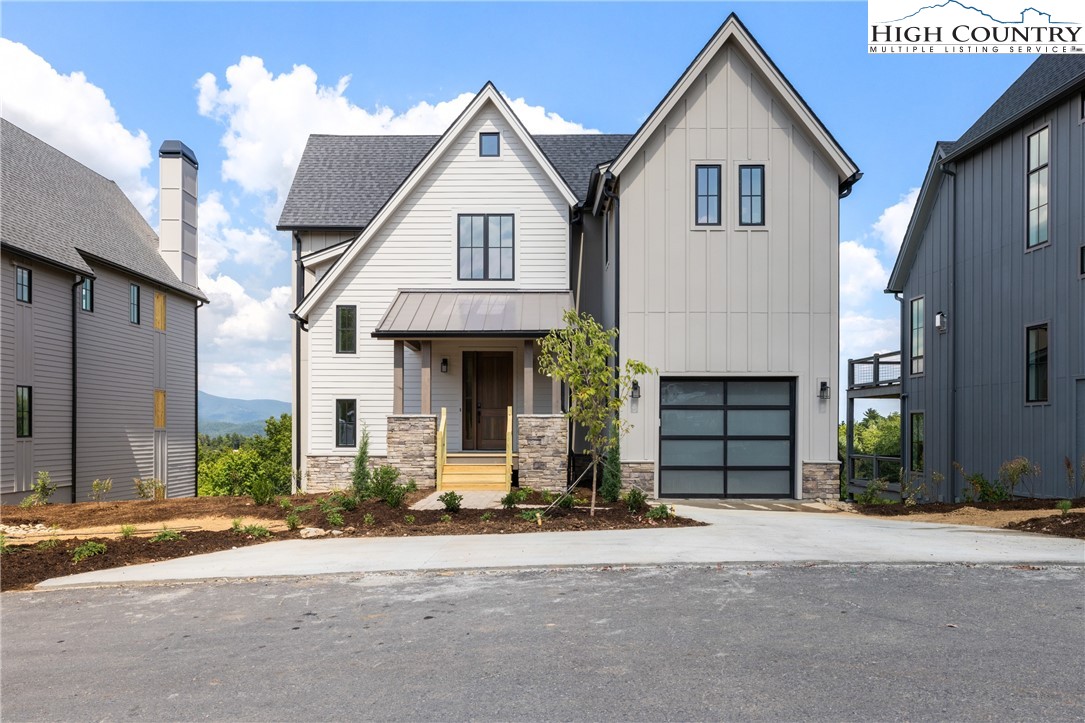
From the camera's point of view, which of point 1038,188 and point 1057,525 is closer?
point 1057,525

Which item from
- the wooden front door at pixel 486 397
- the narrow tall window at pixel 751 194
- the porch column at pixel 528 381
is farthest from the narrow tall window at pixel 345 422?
the narrow tall window at pixel 751 194

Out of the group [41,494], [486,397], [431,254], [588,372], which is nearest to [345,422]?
[486,397]

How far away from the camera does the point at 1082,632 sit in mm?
6246

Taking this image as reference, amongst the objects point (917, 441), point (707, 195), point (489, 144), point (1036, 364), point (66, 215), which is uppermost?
point (489, 144)

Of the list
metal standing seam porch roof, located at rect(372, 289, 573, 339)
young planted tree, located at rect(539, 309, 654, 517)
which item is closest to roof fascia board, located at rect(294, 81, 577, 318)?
metal standing seam porch roof, located at rect(372, 289, 573, 339)

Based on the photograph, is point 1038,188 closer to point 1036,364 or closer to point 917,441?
point 1036,364

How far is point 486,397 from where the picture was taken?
20.5 meters

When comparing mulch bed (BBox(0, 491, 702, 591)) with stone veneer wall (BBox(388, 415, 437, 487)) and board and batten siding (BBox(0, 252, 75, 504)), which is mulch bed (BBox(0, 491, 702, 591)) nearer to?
stone veneer wall (BBox(388, 415, 437, 487))

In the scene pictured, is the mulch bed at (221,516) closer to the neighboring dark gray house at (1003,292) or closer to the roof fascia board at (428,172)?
the roof fascia board at (428,172)

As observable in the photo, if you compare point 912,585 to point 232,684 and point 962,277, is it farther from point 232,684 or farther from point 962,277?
point 962,277

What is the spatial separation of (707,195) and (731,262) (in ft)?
4.56

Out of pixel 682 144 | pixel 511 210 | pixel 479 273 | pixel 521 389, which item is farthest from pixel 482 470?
pixel 682 144

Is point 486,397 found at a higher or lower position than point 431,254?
lower

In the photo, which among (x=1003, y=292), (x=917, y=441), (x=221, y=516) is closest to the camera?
(x=221, y=516)
